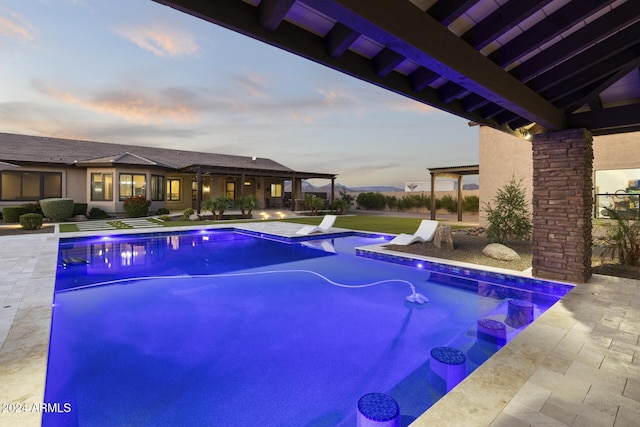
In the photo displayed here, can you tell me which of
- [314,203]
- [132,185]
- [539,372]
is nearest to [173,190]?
[132,185]

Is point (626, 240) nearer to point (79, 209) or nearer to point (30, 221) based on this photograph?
point (30, 221)

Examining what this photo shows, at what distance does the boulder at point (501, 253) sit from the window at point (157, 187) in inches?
757

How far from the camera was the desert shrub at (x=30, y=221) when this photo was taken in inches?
503

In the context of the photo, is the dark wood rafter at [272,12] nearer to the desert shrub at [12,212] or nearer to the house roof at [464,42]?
the house roof at [464,42]

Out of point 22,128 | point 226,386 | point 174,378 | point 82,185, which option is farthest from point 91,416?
point 22,128

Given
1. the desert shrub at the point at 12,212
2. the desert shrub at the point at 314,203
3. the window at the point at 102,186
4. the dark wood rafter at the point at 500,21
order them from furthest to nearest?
the desert shrub at the point at 314,203 < the window at the point at 102,186 < the desert shrub at the point at 12,212 < the dark wood rafter at the point at 500,21

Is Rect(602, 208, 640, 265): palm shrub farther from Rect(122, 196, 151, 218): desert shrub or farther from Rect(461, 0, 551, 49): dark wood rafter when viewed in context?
Rect(122, 196, 151, 218): desert shrub

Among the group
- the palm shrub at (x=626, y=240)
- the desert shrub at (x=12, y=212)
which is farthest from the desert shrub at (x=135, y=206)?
the palm shrub at (x=626, y=240)

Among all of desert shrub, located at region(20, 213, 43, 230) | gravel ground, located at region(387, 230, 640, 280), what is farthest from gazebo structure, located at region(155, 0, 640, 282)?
desert shrub, located at region(20, 213, 43, 230)

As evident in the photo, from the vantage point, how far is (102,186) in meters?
19.0

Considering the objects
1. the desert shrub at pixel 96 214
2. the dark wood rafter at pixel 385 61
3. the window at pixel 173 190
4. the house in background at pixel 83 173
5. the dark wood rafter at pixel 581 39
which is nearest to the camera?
the dark wood rafter at pixel 385 61

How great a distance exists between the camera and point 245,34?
2.36 meters

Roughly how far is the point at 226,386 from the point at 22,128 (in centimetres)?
2921

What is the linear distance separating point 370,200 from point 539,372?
28.6 meters
